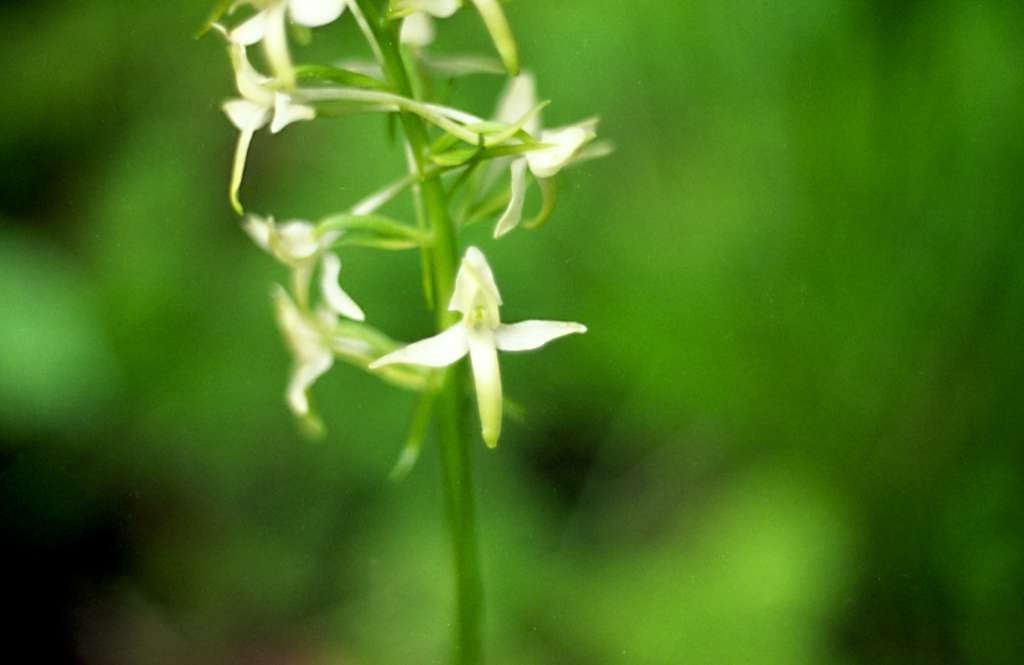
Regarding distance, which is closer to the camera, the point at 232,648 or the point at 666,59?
the point at 232,648

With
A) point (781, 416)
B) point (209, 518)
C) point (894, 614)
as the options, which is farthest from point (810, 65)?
point (209, 518)

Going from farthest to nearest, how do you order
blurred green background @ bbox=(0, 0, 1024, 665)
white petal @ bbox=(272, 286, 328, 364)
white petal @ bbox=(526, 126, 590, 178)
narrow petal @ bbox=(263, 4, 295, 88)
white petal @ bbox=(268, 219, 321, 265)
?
blurred green background @ bbox=(0, 0, 1024, 665) < white petal @ bbox=(272, 286, 328, 364) < white petal @ bbox=(268, 219, 321, 265) < white petal @ bbox=(526, 126, 590, 178) < narrow petal @ bbox=(263, 4, 295, 88)

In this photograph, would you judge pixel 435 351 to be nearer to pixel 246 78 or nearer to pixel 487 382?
pixel 487 382

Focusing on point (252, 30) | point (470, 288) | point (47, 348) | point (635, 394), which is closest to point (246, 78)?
point (252, 30)

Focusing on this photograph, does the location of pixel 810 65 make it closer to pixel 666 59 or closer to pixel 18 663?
pixel 666 59

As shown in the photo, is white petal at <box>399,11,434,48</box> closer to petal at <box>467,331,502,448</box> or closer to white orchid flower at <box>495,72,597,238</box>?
white orchid flower at <box>495,72,597,238</box>

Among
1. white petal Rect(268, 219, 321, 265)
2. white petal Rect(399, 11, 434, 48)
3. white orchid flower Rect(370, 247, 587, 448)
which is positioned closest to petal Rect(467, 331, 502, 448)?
white orchid flower Rect(370, 247, 587, 448)
